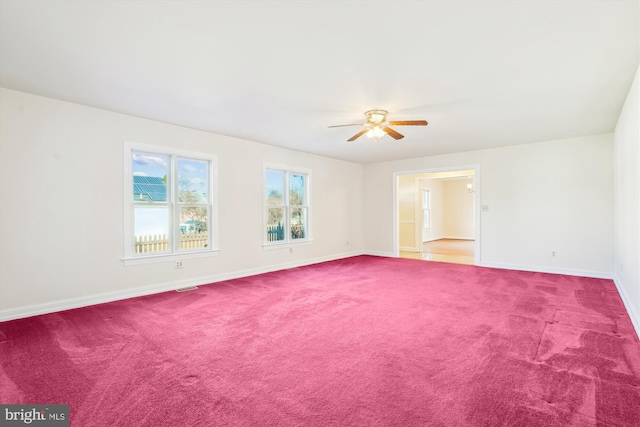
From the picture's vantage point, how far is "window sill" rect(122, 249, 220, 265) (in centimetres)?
443

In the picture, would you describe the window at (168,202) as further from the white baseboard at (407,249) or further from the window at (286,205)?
the white baseboard at (407,249)

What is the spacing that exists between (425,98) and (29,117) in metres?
4.69

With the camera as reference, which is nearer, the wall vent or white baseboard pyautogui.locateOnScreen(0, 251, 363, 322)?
white baseboard pyautogui.locateOnScreen(0, 251, 363, 322)

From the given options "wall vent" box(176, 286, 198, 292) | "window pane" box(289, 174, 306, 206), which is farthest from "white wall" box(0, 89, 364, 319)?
"window pane" box(289, 174, 306, 206)

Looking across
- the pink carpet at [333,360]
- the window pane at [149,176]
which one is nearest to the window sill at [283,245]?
the pink carpet at [333,360]

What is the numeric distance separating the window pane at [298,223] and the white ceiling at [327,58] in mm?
2770

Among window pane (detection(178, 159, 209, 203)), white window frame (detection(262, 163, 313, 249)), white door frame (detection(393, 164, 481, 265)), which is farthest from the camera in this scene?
white door frame (detection(393, 164, 481, 265))

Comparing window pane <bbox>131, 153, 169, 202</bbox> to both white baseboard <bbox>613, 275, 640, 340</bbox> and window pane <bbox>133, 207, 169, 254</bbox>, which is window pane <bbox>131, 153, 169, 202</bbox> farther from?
white baseboard <bbox>613, 275, 640, 340</bbox>

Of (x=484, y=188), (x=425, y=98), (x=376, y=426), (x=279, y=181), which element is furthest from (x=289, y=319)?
(x=484, y=188)

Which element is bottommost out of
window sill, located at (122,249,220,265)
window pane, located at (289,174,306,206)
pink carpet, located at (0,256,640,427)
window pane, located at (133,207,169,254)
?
pink carpet, located at (0,256,640,427)

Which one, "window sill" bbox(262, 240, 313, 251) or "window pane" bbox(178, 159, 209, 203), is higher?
"window pane" bbox(178, 159, 209, 203)

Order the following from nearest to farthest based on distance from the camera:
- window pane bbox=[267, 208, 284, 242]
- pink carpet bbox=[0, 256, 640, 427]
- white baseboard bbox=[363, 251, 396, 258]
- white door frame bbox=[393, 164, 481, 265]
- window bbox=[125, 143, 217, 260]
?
1. pink carpet bbox=[0, 256, 640, 427]
2. window bbox=[125, 143, 217, 260]
3. window pane bbox=[267, 208, 284, 242]
4. white door frame bbox=[393, 164, 481, 265]
5. white baseboard bbox=[363, 251, 396, 258]

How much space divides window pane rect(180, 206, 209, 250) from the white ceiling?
152 cm

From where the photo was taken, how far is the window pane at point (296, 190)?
693 cm
